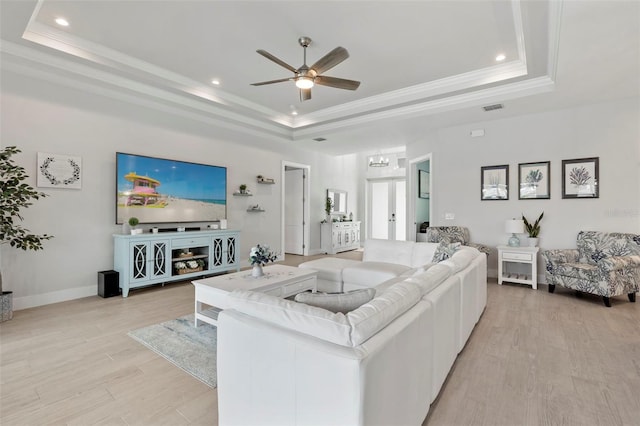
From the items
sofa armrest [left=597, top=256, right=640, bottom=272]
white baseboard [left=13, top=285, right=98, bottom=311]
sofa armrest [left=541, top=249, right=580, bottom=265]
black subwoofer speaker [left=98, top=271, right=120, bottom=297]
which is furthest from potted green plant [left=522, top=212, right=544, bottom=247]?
white baseboard [left=13, top=285, right=98, bottom=311]

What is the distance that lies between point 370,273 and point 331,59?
2399 millimetres

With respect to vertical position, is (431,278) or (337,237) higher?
(431,278)

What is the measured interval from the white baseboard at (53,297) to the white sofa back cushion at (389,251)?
3854 mm

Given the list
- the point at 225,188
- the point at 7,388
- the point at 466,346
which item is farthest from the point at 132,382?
the point at 225,188

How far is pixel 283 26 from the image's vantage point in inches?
125

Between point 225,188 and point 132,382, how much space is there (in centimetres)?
402

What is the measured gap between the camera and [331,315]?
126cm

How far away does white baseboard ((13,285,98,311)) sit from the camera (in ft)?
11.9

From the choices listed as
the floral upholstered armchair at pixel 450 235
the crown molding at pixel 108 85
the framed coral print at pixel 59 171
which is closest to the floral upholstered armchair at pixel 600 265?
the floral upholstered armchair at pixel 450 235

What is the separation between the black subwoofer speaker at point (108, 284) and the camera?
402cm

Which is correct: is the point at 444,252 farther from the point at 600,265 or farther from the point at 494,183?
the point at 494,183

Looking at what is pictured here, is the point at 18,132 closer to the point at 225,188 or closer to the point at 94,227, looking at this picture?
the point at 94,227

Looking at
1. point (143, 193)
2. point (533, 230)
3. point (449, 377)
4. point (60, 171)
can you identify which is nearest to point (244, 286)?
point (449, 377)

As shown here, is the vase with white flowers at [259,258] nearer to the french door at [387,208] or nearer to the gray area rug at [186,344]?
the gray area rug at [186,344]
